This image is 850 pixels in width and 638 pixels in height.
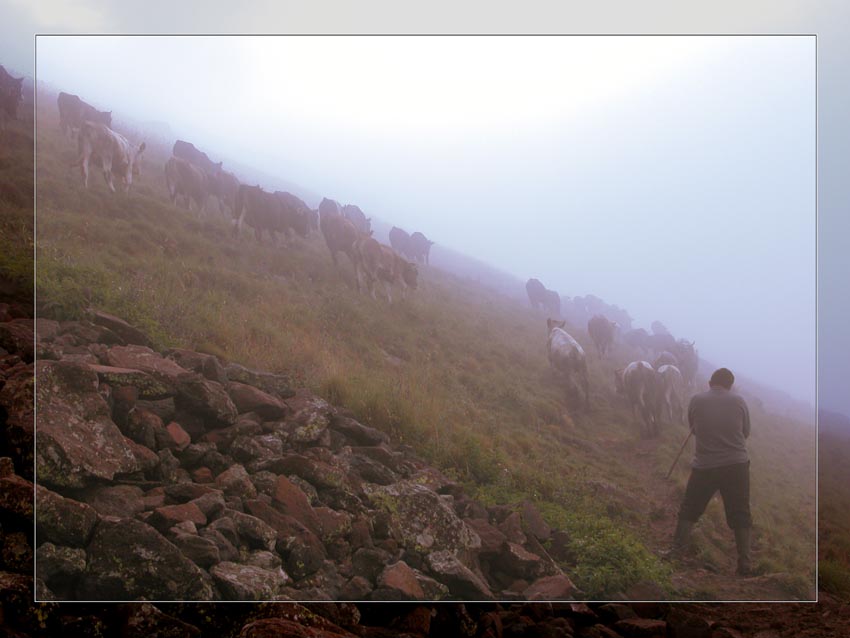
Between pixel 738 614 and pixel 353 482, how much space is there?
10.6ft

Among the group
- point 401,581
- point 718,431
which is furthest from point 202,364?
point 718,431

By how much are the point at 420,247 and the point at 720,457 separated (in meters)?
2.91

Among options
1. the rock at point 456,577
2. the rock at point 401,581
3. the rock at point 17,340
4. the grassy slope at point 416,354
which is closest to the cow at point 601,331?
the grassy slope at point 416,354

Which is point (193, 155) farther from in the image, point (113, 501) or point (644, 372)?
point (644, 372)

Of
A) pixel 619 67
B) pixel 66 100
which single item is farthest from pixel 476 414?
pixel 66 100

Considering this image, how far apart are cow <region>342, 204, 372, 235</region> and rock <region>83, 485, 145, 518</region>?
266 cm

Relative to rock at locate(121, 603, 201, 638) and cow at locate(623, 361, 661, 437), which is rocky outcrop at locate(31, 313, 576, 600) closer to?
rock at locate(121, 603, 201, 638)

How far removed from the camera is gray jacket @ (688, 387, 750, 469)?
4.85 meters

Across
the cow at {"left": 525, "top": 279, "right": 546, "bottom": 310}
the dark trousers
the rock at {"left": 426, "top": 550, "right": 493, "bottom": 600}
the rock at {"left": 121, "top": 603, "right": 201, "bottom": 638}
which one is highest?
the cow at {"left": 525, "top": 279, "right": 546, "bottom": 310}

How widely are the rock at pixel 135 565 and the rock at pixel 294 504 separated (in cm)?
66

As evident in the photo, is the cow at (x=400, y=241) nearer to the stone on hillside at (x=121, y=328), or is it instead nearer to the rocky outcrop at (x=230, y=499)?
the rocky outcrop at (x=230, y=499)

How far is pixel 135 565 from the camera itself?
4.08 metres

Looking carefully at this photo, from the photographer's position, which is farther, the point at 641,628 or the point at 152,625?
the point at 641,628

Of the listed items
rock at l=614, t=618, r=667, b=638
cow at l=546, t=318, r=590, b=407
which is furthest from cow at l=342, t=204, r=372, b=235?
rock at l=614, t=618, r=667, b=638
